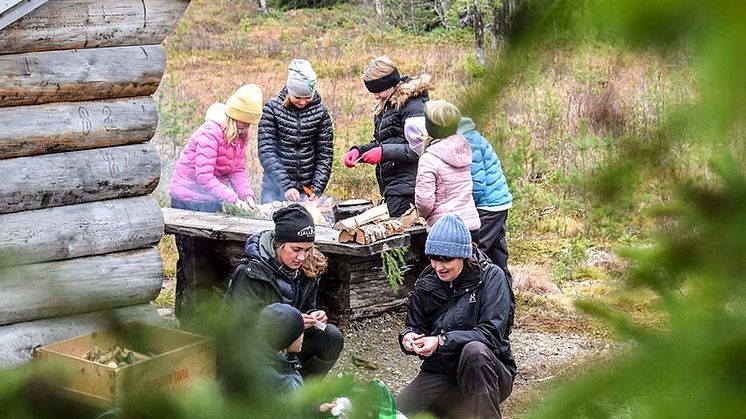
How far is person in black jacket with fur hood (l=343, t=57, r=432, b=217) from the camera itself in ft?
23.7

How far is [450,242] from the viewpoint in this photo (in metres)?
5.18

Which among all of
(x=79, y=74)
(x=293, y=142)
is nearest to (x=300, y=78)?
(x=293, y=142)

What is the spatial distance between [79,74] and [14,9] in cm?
47

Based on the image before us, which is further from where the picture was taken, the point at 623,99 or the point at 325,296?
the point at 325,296

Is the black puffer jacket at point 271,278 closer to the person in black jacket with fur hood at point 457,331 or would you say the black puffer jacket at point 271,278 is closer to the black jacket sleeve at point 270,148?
the person in black jacket with fur hood at point 457,331

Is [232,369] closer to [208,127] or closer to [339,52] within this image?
[208,127]

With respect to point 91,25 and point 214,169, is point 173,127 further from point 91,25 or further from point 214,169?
point 91,25

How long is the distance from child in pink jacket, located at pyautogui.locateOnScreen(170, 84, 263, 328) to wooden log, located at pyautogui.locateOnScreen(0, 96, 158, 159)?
81.5 inches

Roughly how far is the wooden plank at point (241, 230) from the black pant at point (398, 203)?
290mm

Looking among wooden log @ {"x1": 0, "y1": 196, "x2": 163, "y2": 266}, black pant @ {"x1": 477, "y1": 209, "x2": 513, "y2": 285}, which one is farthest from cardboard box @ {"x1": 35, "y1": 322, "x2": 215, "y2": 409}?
black pant @ {"x1": 477, "y1": 209, "x2": 513, "y2": 285}

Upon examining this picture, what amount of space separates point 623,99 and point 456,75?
0.11 metres

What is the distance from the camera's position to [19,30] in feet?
15.1

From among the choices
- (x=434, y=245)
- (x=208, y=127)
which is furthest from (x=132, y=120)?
(x=208, y=127)

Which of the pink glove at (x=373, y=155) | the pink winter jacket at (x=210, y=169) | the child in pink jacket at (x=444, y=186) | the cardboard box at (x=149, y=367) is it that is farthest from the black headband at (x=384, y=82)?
the cardboard box at (x=149, y=367)
